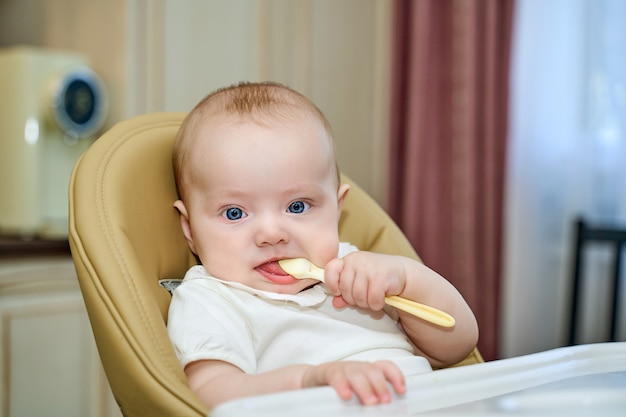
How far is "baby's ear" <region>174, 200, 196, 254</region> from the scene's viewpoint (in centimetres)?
105

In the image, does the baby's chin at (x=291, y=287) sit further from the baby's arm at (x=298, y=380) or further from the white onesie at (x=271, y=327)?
the baby's arm at (x=298, y=380)

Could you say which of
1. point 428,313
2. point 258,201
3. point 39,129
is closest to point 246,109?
point 258,201

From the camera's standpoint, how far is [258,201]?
0.97 m

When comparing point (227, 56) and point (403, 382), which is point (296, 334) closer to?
point (403, 382)

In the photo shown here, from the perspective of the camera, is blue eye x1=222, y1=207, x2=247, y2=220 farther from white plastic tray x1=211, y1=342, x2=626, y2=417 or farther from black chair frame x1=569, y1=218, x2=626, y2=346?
black chair frame x1=569, y1=218, x2=626, y2=346

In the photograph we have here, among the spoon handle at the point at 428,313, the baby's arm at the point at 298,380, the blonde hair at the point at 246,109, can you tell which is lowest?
the baby's arm at the point at 298,380

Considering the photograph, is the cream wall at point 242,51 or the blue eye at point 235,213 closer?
the blue eye at point 235,213

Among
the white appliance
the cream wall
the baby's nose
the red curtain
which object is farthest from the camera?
the red curtain

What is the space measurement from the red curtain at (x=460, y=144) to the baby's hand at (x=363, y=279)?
1.47 meters

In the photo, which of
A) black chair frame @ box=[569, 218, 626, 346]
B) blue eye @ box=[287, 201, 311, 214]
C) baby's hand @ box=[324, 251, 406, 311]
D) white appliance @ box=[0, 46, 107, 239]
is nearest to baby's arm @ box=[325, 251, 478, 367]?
baby's hand @ box=[324, 251, 406, 311]

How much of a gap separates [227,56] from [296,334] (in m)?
1.61

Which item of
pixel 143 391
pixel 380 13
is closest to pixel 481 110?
pixel 380 13

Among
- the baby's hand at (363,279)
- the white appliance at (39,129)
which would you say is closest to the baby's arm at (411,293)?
the baby's hand at (363,279)

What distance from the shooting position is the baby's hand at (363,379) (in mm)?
698
